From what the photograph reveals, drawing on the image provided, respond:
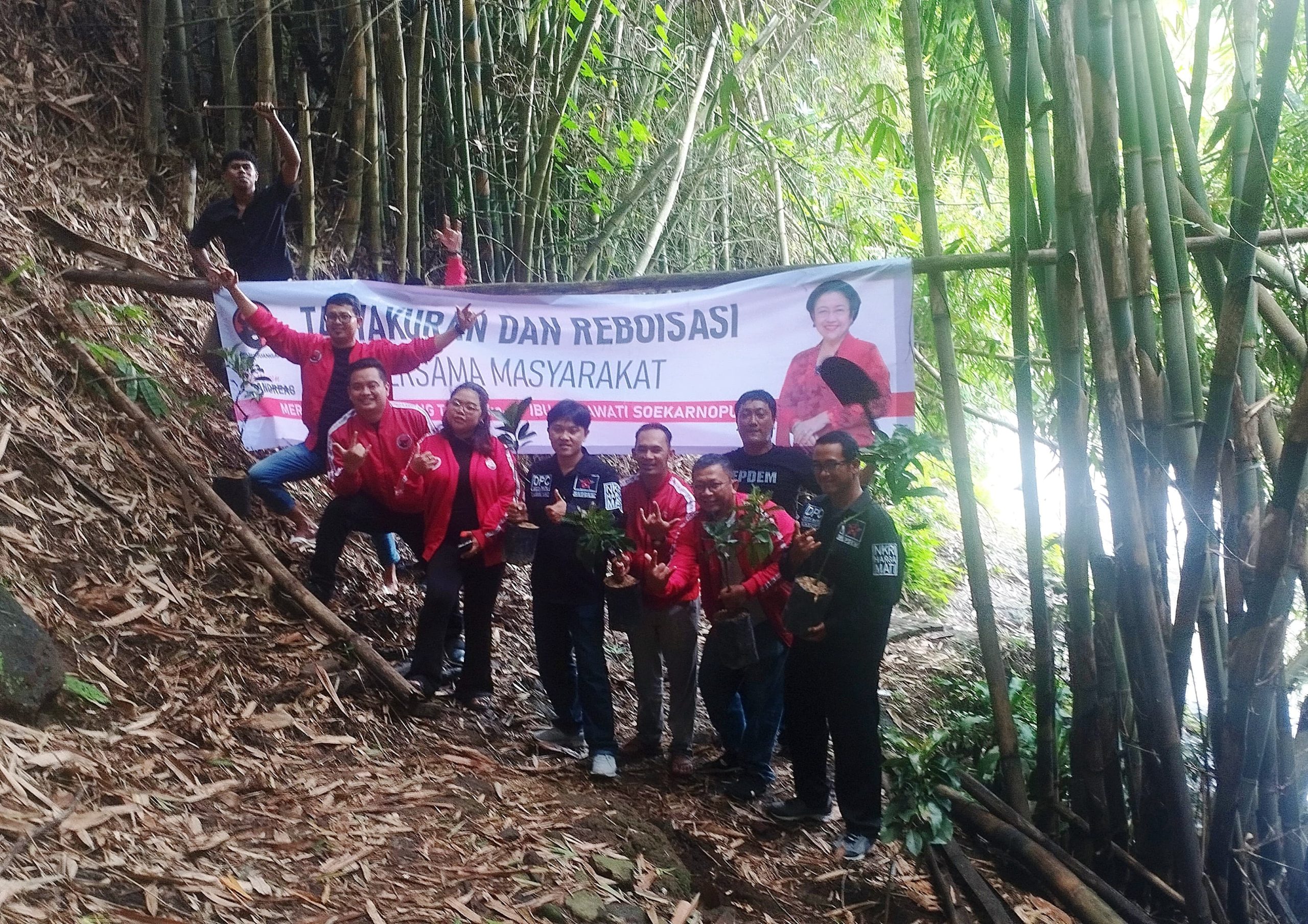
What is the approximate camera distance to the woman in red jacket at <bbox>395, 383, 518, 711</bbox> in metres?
4.02

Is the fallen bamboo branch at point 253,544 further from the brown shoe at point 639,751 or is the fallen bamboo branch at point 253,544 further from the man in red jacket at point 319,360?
the brown shoe at point 639,751

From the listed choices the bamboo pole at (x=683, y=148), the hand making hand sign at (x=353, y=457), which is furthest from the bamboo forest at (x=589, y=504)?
the bamboo pole at (x=683, y=148)

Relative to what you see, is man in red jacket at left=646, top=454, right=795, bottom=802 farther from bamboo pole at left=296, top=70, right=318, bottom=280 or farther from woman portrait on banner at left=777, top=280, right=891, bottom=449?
bamboo pole at left=296, top=70, right=318, bottom=280

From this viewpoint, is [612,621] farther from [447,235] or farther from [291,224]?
[291,224]

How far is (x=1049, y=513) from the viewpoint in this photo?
989 centimetres

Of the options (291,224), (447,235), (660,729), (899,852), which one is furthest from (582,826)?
(291,224)

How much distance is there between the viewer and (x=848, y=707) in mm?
3502

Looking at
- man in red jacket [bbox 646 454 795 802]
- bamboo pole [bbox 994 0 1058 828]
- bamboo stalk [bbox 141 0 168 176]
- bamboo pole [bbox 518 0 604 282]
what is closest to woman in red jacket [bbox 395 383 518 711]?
man in red jacket [bbox 646 454 795 802]

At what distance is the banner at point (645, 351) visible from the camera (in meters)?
4.03

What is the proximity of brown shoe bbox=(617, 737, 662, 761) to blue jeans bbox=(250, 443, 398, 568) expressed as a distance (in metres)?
1.38

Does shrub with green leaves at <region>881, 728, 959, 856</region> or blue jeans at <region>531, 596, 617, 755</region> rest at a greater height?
blue jeans at <region>531, 596, 617, 755</region>

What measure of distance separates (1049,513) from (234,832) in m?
8.64

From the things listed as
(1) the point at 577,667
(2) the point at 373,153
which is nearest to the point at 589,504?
(1) the point at 577,667

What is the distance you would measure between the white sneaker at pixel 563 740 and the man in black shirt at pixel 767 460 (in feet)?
3.93
